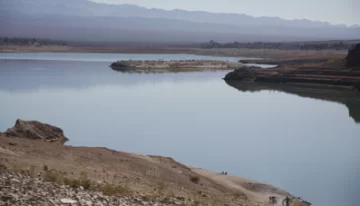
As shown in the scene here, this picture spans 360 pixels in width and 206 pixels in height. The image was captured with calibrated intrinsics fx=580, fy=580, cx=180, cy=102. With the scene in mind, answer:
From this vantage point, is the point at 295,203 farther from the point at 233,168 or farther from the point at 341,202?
the point at 233,168

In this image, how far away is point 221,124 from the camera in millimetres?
21984

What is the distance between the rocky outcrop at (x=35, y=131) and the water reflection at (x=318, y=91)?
16321mm

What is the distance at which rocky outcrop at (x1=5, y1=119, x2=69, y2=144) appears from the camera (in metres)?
14.6

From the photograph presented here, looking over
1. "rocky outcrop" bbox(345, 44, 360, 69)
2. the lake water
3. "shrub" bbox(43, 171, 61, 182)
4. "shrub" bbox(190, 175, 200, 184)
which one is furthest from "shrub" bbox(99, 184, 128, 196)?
"rocky outcrop" bbox(345, 44, 360, 69)

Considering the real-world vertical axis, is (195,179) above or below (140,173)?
below

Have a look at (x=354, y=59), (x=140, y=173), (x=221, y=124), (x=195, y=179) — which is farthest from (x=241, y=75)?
(x=140, y=173)

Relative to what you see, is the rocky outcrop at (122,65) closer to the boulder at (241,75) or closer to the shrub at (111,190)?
the boulder at (241,75)

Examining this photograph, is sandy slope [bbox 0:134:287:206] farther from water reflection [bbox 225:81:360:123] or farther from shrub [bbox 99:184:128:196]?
water reflection [bbox 225:81:360:123]

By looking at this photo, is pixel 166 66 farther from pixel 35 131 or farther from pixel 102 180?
pixel 102 180

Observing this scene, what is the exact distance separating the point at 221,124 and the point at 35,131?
336 inches

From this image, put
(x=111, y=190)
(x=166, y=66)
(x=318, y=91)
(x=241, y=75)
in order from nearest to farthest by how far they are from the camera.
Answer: (x=111, y=190) < (x=318, y=91) < (x=241, y=75) < (x=166, y=66)

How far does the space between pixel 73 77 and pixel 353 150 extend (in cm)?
2803

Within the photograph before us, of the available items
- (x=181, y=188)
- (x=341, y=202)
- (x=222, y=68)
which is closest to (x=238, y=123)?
(x=341, y=202)

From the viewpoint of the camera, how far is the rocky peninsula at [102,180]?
6.83 m
